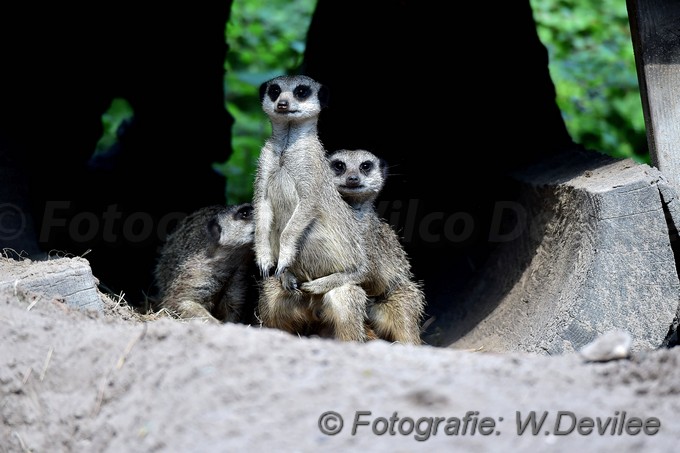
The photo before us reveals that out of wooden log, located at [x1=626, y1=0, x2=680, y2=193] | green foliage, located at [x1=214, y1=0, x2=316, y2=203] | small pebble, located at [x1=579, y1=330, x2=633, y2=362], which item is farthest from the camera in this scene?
green foliage, located at [x1=214, y1=0, x2=316, y2=203]

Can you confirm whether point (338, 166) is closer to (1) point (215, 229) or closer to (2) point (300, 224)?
(2) point (300, 224)

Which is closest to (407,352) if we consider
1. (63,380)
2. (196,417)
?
(196,417)

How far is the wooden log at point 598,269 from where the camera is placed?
427 centimetres

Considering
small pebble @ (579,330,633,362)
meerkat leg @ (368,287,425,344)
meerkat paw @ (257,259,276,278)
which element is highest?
small pebble @ (579,330,633,362)

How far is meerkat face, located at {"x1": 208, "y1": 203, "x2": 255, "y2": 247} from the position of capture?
17.9 feet

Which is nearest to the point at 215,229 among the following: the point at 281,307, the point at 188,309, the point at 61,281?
the point at 188,309

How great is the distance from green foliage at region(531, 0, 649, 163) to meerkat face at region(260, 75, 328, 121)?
563 cm

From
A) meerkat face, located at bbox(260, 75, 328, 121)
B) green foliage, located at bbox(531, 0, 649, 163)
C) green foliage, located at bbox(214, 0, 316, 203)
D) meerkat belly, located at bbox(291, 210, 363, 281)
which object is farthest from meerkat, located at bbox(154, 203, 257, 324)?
green foliage, located at bbox(531, 0, 649, 163)

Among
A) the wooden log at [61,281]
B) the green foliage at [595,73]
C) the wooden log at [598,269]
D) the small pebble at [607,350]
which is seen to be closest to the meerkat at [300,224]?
the wooden log at [598,269]

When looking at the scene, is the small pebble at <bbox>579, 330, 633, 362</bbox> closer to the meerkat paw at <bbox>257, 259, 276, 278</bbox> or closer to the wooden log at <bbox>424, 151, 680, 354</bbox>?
the wooden log at <bbox>424, 151, 680, 354</bbox>

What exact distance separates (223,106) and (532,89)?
2.86m

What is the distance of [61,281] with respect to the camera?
13.6ft

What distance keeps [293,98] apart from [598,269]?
75.9 inches

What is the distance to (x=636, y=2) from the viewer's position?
4.46 m
